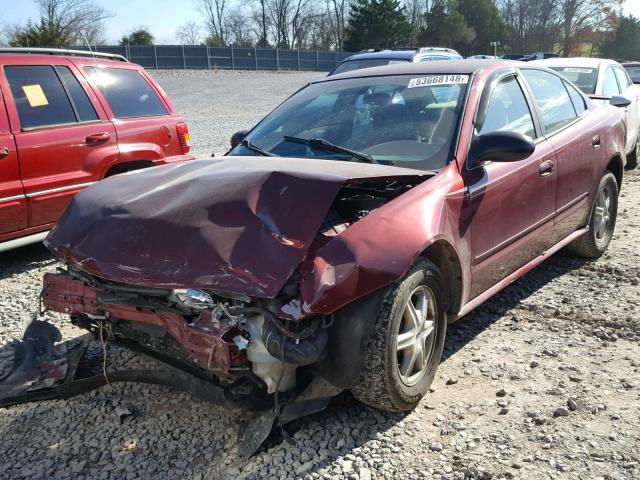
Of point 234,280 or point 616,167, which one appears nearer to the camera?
point 234,280

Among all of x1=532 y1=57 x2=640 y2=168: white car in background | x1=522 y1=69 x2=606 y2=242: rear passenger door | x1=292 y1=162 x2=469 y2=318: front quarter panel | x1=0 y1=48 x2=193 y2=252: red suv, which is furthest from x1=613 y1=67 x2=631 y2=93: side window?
x1=292 y1=162 x2=469 y2=318: front quarter panel

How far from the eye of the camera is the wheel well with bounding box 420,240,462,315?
3.10 m

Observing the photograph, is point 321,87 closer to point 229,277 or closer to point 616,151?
point 229,277

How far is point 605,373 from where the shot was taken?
11.1 feet

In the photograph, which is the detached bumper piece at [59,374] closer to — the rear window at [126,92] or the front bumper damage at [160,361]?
the front bumper damage at [160,361]

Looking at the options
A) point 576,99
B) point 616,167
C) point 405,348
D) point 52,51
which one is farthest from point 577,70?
point 405,348

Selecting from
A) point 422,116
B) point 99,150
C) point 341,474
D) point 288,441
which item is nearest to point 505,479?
point 341,474

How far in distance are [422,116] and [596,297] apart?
2.02 meters

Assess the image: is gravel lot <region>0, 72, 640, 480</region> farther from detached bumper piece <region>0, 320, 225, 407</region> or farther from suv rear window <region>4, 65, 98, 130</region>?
suv rear window <region>4, 65, 98, 130</region>

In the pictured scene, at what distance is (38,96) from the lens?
5496 millimetres

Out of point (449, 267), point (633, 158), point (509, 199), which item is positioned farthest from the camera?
point (633, 158)

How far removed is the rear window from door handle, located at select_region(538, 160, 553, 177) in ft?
13.7

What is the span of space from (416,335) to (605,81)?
24.1 ft

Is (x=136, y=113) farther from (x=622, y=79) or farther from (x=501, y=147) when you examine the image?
(x=622, y=79)
